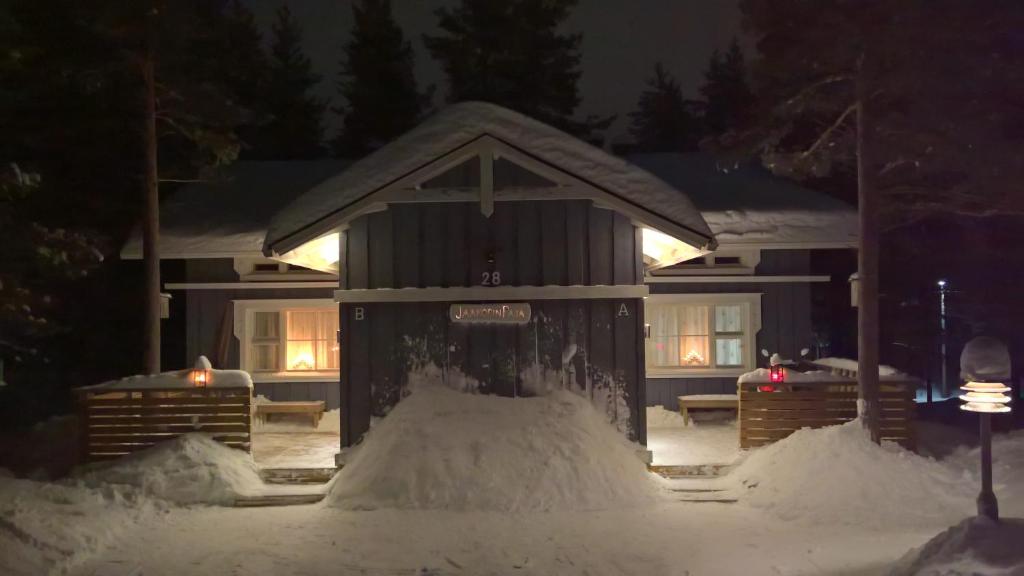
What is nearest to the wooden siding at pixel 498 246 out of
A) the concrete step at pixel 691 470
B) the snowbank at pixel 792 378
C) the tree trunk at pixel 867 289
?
the snowbank at pixel 792 378

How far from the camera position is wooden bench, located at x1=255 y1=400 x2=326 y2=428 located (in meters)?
16.1

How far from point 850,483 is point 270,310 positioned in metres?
11.9

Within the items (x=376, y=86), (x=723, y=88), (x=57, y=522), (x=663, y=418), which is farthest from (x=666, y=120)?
(x=57, y=522)

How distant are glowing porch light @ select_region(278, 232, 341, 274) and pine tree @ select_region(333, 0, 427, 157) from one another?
57.9 feet

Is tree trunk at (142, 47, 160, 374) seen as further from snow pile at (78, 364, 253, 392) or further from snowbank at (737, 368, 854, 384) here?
snowbank at (737, 368, 854, 384)

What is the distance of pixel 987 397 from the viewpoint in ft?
24.5

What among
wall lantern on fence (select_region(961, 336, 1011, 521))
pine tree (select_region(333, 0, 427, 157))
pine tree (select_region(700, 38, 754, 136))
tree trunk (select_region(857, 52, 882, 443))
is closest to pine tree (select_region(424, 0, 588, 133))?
pine tree (select_region(333, 0, 427, 157))

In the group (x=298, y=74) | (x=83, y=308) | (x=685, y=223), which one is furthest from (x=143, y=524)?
(x=298, y=74)

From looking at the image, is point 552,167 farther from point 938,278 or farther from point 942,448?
point 938,278

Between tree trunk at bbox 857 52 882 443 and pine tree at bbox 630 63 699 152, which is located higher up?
pine tree at bbox 630 63 699 152

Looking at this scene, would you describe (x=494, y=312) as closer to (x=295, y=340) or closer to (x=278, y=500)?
(x=278, y=500)

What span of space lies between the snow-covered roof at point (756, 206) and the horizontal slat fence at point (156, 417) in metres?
9.29

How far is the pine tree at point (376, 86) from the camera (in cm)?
3155

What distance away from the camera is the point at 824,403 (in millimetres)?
11969
